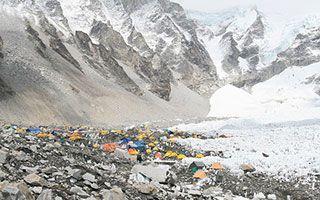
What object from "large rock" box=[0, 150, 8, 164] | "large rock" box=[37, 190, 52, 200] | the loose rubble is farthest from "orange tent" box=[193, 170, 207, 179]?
"large rock" box=[37, 190, 52, 200]

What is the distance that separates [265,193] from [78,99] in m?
81.4

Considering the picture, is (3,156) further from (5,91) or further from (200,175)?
(5,91)

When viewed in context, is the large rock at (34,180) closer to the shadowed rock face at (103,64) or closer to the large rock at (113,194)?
the large rock at (113,194)

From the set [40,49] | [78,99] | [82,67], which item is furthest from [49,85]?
[82,67]

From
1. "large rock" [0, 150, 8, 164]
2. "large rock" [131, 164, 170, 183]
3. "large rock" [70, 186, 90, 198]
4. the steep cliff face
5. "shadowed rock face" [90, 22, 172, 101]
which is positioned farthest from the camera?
"shadowed rock face" [90, 22, 172, 101]

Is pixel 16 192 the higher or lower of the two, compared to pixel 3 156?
higher

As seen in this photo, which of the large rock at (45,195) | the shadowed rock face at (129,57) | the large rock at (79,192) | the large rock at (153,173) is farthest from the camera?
the shadowed rock face at (129,57)

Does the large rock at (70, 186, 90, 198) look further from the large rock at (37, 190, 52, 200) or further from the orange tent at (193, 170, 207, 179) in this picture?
the orange tent at (193, 170, 207, 179)

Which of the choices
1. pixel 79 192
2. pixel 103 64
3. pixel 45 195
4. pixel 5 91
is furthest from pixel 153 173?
pixel 103 64

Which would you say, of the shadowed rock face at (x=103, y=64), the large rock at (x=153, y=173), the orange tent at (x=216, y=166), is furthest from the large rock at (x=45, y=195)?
the shadowed rock face at (x=103, y=64)

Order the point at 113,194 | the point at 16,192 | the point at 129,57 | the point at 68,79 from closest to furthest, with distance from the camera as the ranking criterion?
the point at 16,192 → the point at 113,194 → the point at 68,79 → the point at 129,57

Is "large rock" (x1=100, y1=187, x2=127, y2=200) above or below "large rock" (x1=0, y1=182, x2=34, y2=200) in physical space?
above

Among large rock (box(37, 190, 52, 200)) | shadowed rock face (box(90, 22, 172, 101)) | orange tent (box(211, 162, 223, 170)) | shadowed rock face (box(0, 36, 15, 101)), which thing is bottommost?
shadowed rock face (box(0, 36, 15, 101))

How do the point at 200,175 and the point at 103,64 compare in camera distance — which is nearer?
the point at 200,175
